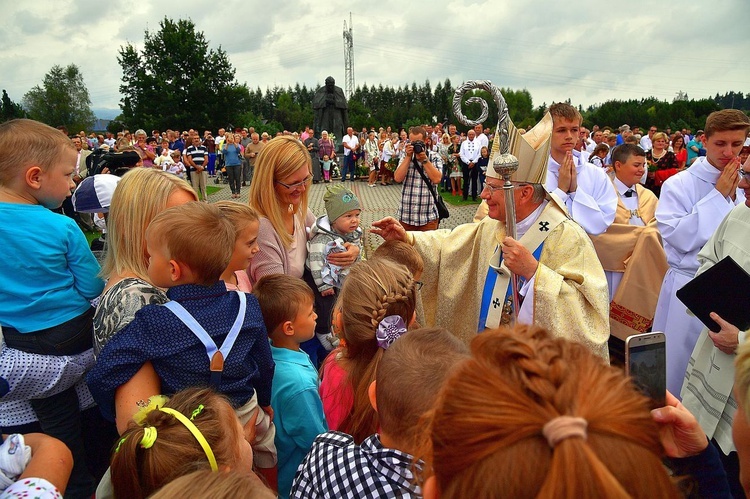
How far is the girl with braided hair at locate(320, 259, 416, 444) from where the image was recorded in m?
1.94

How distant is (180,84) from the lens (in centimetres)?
4575

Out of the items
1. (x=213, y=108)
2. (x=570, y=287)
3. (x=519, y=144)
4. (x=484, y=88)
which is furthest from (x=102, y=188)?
(x=213, y=108)

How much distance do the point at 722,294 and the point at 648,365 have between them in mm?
1372

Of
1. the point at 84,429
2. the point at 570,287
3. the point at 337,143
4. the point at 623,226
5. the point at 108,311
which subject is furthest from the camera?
the point at 337,143

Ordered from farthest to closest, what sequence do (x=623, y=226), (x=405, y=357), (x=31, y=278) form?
(x=623, y=226) → (x=31, y=278) → (x=405, y=357)

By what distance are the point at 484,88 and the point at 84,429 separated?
2545mm

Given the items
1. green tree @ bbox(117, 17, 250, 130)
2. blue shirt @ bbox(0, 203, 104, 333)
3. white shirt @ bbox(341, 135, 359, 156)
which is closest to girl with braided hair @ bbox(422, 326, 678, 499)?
blue shirt @ bbox(0, 203, 104, 333)

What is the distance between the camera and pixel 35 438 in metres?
1.58

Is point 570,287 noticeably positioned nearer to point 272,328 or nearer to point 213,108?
point 272,328

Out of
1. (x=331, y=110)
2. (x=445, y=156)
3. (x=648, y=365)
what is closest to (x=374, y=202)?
(x=445, y=156)

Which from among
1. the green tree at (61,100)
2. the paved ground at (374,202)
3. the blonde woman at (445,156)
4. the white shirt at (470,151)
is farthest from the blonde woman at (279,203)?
the green tree at (61,100)

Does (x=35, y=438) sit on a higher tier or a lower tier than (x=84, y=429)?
higher

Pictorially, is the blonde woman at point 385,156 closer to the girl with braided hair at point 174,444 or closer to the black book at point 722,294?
the black book at point 722,294

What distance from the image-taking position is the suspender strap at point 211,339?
172 cm
